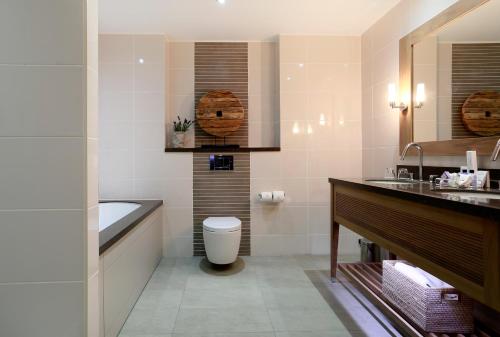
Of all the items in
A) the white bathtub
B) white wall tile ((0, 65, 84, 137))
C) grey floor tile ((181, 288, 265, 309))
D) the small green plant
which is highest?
the small green plant

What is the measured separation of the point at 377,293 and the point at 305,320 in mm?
467

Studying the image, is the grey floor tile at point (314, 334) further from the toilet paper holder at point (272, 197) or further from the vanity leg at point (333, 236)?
the toilet paper holder at point (272, 197)

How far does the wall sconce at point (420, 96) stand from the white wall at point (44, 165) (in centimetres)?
203

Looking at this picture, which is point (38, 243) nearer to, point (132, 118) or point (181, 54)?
point (132, 118)

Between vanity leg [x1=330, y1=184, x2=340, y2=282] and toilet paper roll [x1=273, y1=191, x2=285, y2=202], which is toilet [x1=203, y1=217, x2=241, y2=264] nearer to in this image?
toilet paper roll [x1=273, y1=191, x2=285, y2=202]

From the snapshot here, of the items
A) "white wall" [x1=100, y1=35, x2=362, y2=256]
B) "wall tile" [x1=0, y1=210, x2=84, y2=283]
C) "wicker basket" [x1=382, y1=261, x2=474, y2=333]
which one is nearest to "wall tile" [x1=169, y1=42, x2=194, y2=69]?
"white wall" [x1=100, y1=35, x2=362, y2=256]

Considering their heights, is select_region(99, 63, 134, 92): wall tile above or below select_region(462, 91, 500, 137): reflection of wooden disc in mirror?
above

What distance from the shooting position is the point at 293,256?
290 centimetres

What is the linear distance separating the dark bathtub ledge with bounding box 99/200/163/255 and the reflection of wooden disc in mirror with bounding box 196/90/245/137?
0.91 metres

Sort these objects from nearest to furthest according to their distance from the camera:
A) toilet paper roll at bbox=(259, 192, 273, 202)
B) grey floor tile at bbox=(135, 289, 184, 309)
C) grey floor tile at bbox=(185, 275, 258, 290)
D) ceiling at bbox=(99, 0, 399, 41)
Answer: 1. grey floor tile at bbox=(135, 289, 184, 309)
2. grey floor tile at bbox=(185, 275, 258, 290)
3. ceiling at bbox=(99, 0, 399, 41)
4. toilet paper roll at bbox=(259, 192, 273, 202)

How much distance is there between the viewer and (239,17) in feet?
8.34

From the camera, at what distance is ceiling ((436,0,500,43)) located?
1.54 m

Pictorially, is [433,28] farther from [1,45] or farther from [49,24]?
[1,45]

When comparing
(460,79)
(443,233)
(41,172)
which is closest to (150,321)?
(41,172)
